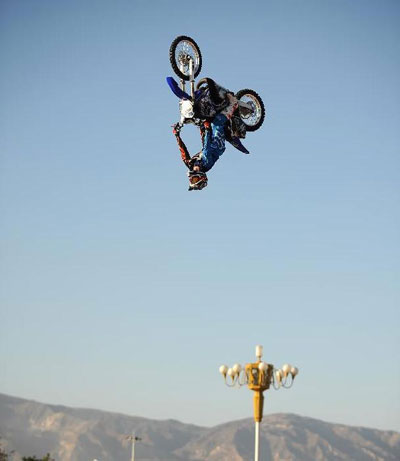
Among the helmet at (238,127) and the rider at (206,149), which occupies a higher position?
the helmet at (238,127)

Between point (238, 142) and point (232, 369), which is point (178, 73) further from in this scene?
point (232, 369)

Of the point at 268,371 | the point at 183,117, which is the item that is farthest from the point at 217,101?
the point at 268,371

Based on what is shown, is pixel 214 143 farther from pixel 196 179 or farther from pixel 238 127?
pixel 238 127

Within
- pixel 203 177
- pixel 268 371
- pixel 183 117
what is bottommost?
pixel 268 371

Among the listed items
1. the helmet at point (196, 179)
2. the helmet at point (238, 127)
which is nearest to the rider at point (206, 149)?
the helmet at point (196, 179)

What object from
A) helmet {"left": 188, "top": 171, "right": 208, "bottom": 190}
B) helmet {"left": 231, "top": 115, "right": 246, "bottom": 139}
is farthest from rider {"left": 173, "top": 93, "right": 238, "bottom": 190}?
helmet {"left": 231, "top": 115, "right": 246, "bottom": 139}

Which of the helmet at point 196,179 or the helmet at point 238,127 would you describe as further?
the helmet at point 238,127

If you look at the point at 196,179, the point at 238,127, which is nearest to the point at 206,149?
the point at 196,179

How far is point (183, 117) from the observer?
23.5m

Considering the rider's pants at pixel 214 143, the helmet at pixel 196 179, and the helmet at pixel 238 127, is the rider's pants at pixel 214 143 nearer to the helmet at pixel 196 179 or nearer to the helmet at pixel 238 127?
the helmet at pixel 196 179

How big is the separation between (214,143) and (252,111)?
3081 mm

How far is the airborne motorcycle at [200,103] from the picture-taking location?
74.4ft

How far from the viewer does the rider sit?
23.4 metres

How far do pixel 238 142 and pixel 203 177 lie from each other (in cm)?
259
